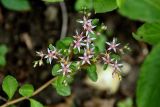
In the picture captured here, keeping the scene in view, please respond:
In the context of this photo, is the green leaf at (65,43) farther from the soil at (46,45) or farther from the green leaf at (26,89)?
the soil at (46,45)

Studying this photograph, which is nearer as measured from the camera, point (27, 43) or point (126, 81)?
point (27, 43)

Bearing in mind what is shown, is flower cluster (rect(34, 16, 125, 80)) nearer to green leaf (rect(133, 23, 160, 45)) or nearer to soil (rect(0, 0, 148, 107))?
green leaf (rect(133, 23, 160, 45))

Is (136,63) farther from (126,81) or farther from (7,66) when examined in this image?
(7,66)

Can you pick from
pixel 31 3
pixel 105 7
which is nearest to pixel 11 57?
pixel 31 3

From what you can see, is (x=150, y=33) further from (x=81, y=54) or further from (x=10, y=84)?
(x=10, y=84)

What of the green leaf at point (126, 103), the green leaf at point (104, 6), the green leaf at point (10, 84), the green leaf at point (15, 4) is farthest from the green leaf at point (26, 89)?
the green leaf at point (126, 103)

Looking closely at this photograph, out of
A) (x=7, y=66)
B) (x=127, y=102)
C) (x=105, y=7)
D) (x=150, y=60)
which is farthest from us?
(x=127, y=102)

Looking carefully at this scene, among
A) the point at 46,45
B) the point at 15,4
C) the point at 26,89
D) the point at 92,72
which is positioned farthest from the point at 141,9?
the point at 46,45

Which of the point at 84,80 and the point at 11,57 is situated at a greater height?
the point at 11,57

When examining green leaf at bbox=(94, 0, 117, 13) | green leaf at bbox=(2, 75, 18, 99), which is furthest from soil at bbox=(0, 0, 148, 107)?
green leaf at bbox=(94, 0, 117, 13)
